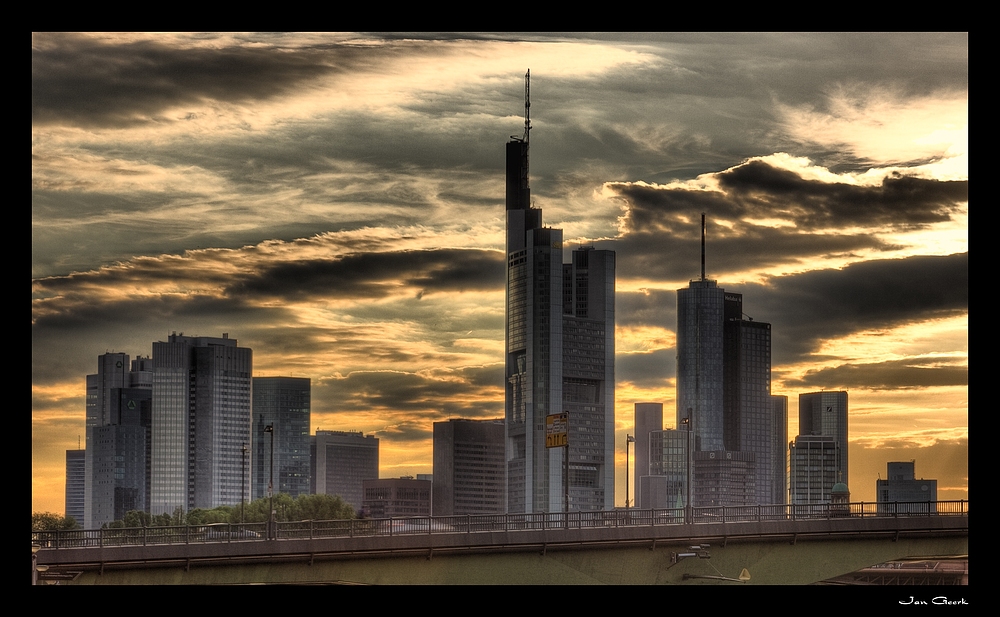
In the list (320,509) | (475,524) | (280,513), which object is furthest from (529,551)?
(320,509)

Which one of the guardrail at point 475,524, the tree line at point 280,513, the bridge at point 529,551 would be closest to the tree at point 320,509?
the tree line at point 280,513

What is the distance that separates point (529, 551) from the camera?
66.8 m

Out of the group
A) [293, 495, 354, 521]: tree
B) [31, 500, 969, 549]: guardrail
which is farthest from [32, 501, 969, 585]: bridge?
[293, 495, 354, 521]: tree

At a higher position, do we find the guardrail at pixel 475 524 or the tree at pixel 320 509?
the guardrail at pixel 475 524

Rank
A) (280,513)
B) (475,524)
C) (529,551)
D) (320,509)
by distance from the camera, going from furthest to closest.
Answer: (320,509) → (280,513) → (475,524) → (529,551)

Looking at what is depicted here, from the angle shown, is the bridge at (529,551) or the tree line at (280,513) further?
the tree line at (280,513)

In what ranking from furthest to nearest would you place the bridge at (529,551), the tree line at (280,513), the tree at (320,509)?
the tree at (320,509) < the tree line at (280,513) < the bridge at (529,551)

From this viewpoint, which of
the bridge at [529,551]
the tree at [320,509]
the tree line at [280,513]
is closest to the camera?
the bridge at [529,551]

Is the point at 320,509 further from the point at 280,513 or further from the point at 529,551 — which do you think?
the point at 529,551

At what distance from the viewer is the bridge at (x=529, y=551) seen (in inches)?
2318

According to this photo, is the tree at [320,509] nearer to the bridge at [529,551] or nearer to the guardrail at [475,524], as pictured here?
the guardrail at [475,524]

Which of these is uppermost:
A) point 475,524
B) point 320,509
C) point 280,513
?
point 475,524
